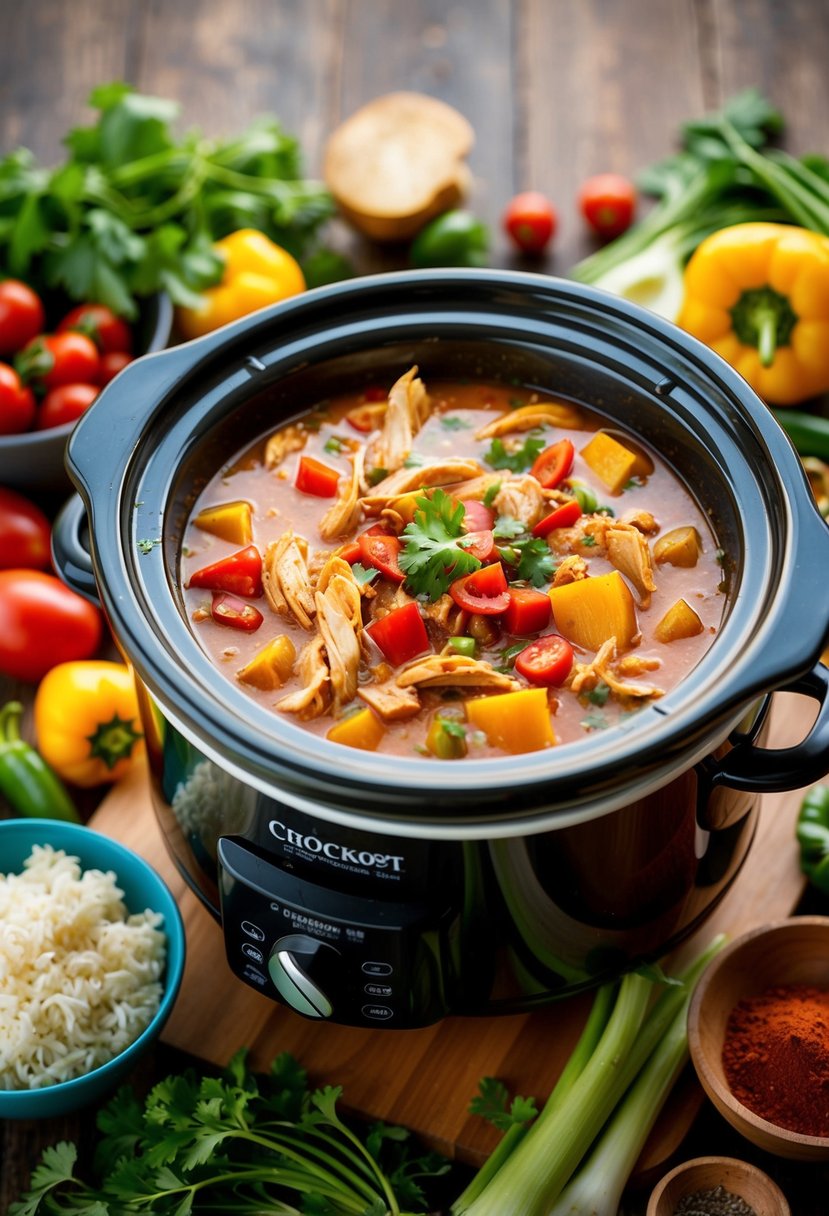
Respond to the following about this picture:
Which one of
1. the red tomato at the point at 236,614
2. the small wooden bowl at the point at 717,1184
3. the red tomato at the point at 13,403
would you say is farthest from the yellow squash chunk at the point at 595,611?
the red tomato at the point at 13,403

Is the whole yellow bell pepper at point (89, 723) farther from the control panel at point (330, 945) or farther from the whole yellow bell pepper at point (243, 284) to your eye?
the whole yellow bell pepper at point (243, 284)

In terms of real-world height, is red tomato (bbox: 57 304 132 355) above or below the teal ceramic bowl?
above

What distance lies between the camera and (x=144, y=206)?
4.17 m

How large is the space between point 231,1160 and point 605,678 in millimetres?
1142

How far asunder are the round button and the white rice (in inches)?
14.5

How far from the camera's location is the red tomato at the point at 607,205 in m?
4.43

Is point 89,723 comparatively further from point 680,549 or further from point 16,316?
point 680,549

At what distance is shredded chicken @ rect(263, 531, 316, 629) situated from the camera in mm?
2555

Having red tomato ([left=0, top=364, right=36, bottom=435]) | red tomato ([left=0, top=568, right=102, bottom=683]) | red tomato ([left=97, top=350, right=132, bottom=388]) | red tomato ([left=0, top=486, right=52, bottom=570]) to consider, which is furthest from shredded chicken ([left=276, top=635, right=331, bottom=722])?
red tomato ([left=97, top=350, right=132, bottom=388])

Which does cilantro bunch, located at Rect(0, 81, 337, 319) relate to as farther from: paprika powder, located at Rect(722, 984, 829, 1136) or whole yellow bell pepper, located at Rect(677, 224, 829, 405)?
paprika powder, located at Rect(722, 984, 829, 1136)

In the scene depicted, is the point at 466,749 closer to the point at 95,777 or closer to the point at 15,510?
the point at 95,777

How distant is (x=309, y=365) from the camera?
114 inches

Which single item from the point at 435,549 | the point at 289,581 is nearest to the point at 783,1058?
the point at 435,549

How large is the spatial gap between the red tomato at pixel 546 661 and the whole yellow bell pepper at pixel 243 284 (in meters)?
1.90
